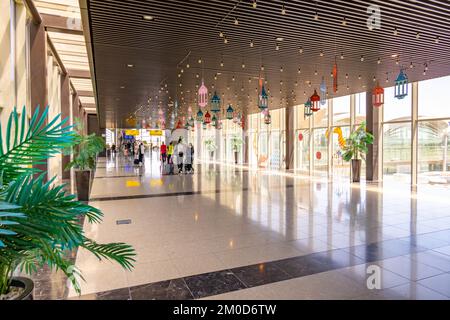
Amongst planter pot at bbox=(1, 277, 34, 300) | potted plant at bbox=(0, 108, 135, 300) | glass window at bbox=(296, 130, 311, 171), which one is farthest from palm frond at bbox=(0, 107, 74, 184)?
glass window at bbox=(296, 130, 311, 171)

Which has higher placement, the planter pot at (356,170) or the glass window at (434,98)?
the glass window at (434,98)

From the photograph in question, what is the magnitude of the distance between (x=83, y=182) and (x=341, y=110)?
40.3 feet

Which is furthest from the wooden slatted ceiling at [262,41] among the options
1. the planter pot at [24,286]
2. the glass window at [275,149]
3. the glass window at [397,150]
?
the glass window at [275,149]

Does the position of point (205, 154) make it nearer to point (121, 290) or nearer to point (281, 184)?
point (281, 184)

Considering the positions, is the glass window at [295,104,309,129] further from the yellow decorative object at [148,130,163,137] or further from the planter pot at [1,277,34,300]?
the yellow decorative object at [148,130,163,137]

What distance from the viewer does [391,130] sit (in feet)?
41.3

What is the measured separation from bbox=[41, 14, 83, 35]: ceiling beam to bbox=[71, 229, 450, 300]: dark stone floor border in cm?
723

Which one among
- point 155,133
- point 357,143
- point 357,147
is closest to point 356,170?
point 357,147

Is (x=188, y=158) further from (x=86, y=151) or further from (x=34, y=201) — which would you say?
(x=34, y=201)

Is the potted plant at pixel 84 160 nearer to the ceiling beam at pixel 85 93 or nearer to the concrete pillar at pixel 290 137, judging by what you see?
the ceiling beam at pixel 85 93

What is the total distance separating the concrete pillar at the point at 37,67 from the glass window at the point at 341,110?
12.5 metres

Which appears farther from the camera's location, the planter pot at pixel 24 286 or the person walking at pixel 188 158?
the person walking at pixel 188 158

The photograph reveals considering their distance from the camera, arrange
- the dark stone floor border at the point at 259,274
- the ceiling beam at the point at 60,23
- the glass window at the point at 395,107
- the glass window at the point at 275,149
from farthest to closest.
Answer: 1. the glass window at the point at 275,149
2. the glass window at the point at 395,107
3. the ceiling beam at the point at 60,23
4. the dark stone floor border at the point at 259,274

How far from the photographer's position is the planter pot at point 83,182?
7648 millimetres
